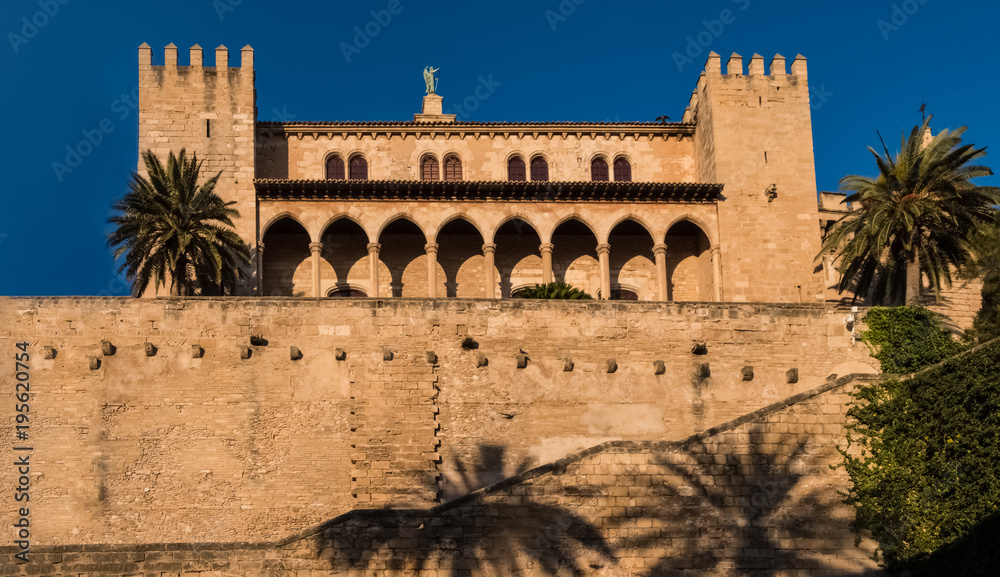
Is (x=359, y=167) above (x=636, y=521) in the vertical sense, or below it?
above

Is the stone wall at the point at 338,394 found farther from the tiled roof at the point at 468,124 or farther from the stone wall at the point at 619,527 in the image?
the tiled roof at the point at 468,124

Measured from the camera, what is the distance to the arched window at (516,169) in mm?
35281

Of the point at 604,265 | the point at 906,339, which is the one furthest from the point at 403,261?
the point at 906,339

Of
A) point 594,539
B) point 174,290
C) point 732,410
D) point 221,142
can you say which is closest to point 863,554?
point 594,539

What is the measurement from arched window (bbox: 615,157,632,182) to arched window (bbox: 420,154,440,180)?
5627 millimetres

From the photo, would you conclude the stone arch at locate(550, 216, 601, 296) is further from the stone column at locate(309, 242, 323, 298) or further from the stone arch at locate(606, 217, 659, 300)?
the stone column at locate(309, 242, 323, 298)

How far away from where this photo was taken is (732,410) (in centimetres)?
2347

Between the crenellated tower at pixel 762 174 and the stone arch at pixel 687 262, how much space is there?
4.81 feet

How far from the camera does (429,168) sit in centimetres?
3512

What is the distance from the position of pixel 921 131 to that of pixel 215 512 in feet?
62.0

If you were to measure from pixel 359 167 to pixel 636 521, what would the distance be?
20.1m

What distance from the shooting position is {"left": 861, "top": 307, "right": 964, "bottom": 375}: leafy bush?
22.5 meters

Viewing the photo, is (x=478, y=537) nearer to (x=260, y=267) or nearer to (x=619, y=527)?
(x=619, y=527)

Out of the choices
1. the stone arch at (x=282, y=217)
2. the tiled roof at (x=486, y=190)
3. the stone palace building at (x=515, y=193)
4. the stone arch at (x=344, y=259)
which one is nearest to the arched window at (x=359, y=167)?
the stone palace building at (x=515, y=193)
